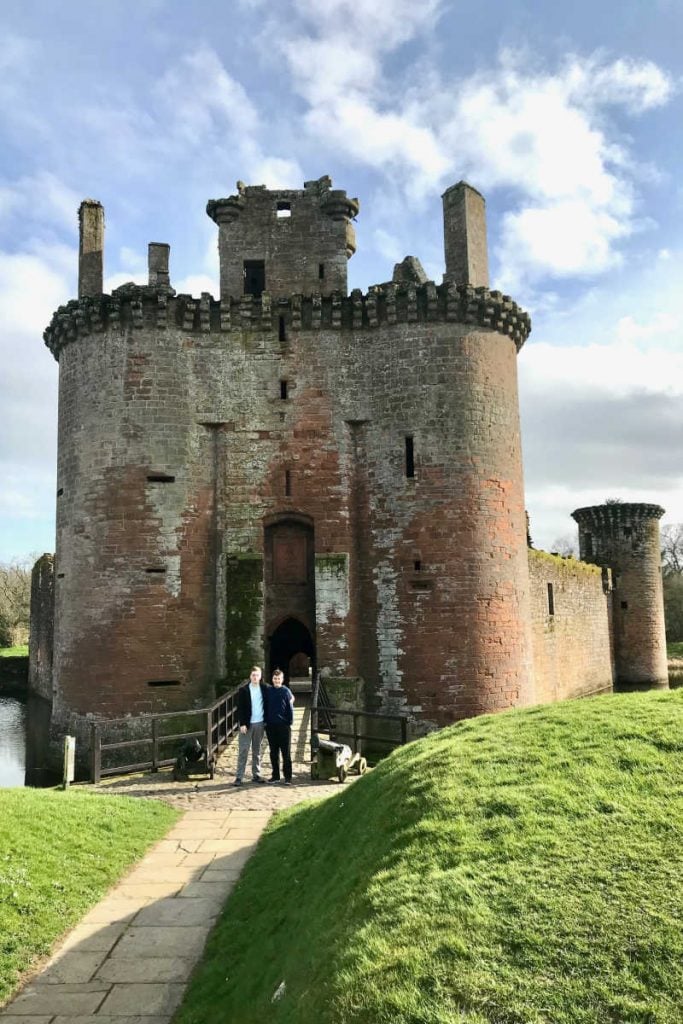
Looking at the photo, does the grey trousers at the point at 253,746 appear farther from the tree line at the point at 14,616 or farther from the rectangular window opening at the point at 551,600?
the tree line at the point at 14,616

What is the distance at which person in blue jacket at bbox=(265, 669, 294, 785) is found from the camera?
1167cm

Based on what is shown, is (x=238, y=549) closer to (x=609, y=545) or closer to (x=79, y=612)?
(x=79, y=612)

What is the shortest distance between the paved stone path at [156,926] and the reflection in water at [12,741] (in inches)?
468

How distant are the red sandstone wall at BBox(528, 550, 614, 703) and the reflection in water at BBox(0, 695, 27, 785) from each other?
604 inches

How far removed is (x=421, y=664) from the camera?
56.7 feet

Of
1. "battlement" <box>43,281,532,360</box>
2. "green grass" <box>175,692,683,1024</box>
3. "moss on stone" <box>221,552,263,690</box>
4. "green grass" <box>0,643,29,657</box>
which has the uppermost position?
"battlement" <box>43,281,532,360</box>

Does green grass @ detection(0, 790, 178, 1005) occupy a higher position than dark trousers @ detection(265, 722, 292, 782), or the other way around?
dark trousers @ detection(265, 722, 292, 782)

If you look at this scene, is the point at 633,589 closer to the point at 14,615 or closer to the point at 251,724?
the point at 251,724

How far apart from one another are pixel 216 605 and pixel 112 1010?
12530 mm

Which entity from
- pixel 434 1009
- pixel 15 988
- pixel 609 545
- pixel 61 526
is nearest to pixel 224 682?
pixel 61 526

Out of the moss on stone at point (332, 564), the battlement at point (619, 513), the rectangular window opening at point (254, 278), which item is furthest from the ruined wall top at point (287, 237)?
the battlement at point (619, 513)

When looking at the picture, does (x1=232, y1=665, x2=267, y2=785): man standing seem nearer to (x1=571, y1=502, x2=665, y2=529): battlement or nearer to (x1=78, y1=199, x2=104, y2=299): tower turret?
(x1=78, y1=199, x2=104, y2=299): tower turret

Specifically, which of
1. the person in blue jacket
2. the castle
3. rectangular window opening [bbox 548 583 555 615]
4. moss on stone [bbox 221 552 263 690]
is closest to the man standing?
the person in blue jacket

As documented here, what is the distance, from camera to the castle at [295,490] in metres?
17.3
